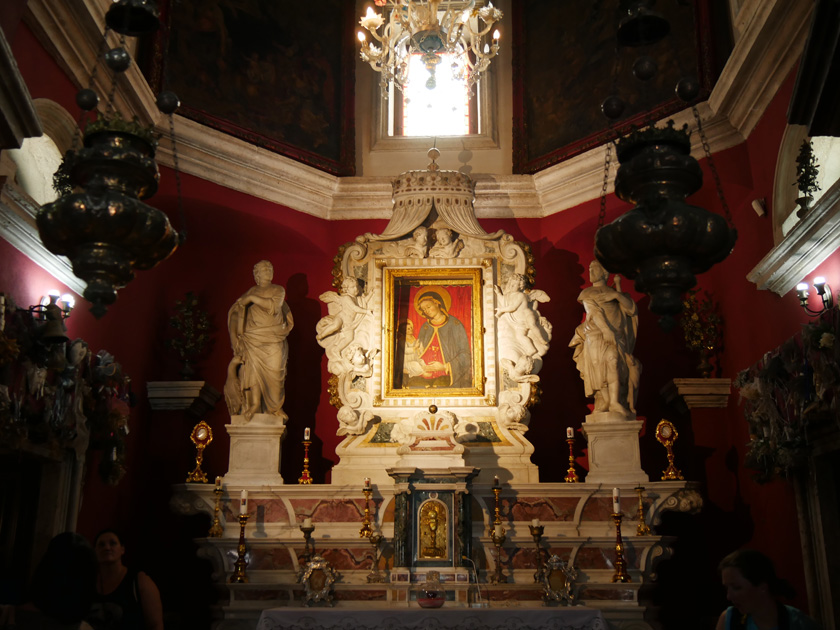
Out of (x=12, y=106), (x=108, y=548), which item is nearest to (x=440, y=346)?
(x=12, y=106)

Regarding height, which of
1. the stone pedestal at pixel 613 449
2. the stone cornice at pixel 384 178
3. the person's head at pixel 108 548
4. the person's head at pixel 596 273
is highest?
the stone cornice at pixel 384 178

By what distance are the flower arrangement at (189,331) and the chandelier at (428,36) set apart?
3.38 meters

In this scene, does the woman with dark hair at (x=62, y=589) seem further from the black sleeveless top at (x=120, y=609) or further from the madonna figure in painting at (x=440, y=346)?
the madonna figure in painting at (x=440, y=346)

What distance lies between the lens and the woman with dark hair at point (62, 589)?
121 inches

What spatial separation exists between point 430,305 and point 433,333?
0.32 metres

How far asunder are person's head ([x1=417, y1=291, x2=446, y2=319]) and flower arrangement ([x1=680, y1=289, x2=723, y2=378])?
2470 mm

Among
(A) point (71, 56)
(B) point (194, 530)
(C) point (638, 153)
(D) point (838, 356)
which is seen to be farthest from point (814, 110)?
(B) point (194, 530)

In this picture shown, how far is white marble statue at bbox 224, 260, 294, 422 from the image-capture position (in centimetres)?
842

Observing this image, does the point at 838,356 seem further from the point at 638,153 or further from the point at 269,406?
the point at 269,406

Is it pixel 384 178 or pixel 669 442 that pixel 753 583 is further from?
pixel 384 178

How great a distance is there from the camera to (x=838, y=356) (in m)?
5.87

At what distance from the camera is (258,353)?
27.9 feet

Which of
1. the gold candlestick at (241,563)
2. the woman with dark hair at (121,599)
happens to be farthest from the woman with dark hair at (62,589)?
the gold candlestick at (241,563)

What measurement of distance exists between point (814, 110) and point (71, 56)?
6.01 m
